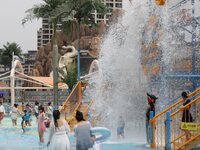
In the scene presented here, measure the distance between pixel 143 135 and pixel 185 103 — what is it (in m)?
5.64

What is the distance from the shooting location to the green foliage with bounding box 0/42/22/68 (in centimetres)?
9362

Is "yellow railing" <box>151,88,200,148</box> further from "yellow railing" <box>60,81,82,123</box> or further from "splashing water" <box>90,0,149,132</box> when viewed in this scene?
"yellow railing" <box>60,81,82,123</box>

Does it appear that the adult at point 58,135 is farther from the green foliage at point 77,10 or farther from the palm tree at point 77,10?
the green foliage at point 77,10

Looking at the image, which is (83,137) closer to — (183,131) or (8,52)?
(183,131)

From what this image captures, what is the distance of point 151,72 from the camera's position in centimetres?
1609

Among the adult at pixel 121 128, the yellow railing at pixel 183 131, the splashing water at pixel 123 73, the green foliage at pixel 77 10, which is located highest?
the green foliage at pixel 77 10

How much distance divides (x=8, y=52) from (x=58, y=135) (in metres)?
87.9

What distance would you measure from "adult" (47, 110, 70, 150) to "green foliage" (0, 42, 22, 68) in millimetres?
86422

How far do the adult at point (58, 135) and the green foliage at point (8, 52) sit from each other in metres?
86.4

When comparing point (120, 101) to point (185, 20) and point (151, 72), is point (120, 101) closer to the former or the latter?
point (151, 72)

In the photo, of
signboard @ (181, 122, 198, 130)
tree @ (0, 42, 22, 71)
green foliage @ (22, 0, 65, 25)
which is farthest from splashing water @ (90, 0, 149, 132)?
tree @ (0, 42, 22, 71)

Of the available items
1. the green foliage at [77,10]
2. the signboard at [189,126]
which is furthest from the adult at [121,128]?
the green foliage at [77,10]

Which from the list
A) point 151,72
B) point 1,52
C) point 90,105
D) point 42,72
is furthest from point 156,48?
point 1,52

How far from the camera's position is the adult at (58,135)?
870cm
